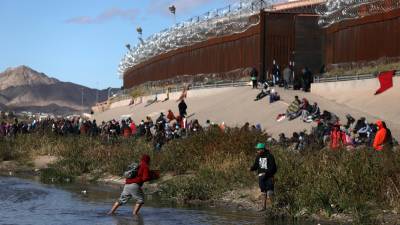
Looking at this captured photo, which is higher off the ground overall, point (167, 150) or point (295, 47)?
point (295, 47)

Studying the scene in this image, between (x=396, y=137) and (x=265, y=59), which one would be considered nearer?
(x=396, y=137)

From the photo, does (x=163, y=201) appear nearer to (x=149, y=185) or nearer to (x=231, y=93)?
(x=149, y=185)

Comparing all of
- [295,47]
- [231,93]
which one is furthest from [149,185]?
[295,47]

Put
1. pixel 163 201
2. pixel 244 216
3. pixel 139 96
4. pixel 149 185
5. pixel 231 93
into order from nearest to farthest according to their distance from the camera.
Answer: pixel 244 216 < pixel 163 201 < pixel 149 185 < pixel 231 93 < pixel 139 96

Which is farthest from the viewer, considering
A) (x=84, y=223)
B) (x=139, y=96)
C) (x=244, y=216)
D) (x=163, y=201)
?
(x=139, y=96)

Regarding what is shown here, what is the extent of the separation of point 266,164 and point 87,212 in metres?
4.37

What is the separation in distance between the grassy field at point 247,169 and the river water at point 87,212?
111cm

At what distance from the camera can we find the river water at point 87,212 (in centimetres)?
1784

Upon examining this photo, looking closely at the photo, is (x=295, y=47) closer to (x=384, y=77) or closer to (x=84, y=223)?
(x=384, y=77)

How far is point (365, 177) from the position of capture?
59.6 ft

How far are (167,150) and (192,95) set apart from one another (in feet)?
73.6

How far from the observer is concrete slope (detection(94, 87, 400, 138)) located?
108 feet

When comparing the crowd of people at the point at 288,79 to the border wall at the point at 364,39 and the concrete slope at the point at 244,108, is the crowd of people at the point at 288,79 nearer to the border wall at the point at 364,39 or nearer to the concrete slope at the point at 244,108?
the concrete slope at the point at 244,108

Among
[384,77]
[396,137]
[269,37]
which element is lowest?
[396,137]
